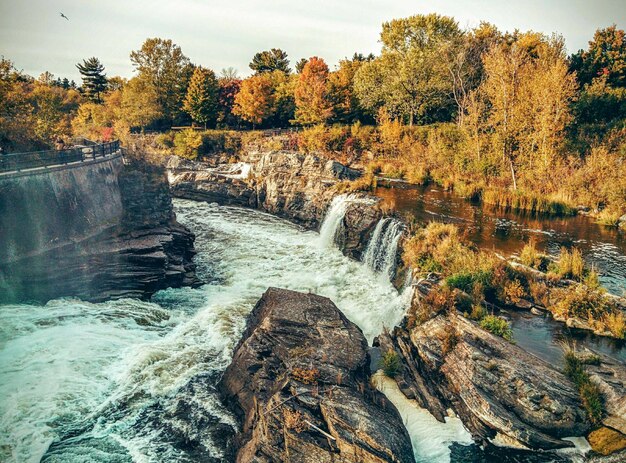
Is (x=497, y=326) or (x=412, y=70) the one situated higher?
(x=412, y=70)

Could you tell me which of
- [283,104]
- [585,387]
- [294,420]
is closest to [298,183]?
[283,104]

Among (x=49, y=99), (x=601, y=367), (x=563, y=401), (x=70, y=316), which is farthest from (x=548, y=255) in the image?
(x=49, y=99)

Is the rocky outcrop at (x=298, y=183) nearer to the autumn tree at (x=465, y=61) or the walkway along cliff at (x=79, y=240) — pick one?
the walkway along cliff at (x=79, y=240)

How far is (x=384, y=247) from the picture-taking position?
70.4 ft

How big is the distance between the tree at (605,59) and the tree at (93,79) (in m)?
78.6

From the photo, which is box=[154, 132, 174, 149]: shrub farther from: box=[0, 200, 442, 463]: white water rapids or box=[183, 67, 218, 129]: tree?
box=[0, 200, 442, 463]: white water rapids

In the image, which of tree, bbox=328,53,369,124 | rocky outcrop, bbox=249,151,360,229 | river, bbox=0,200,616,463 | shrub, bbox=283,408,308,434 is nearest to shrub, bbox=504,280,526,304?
river, bbox=0,200,616,463

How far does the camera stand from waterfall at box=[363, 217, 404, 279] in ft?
66.7

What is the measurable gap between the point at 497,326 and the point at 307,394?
6.52 m

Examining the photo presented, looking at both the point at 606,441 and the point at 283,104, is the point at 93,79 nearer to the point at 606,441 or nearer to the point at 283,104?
the point at 283,104

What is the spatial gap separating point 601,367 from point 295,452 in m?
8.69

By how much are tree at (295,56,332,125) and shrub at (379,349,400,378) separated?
39311mm

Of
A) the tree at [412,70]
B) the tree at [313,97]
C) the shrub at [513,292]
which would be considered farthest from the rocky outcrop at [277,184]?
the shrub at [513,292]

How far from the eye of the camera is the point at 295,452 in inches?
354
